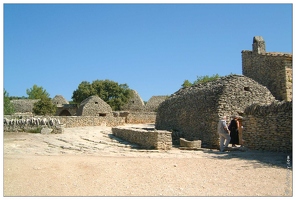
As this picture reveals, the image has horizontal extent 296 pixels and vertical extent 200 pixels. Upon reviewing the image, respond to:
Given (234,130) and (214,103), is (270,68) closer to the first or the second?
(214,103)

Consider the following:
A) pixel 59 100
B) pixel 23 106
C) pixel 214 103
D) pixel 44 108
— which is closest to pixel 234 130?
pixel 214 103

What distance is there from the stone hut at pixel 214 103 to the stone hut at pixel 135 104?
32340 millimetres

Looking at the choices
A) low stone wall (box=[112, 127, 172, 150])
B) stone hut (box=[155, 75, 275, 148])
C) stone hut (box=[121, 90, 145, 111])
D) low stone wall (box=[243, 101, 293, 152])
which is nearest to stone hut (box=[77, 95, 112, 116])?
stone hut (box=[121, 90, 145, 111])

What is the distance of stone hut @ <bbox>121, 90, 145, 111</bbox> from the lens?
1961 inches

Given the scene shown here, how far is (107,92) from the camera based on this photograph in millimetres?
48750

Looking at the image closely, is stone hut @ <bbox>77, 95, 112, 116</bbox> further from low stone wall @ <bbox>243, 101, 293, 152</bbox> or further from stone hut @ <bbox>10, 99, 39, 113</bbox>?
low stone wall @ <bbox>243, 101, 293, 152</bbox>

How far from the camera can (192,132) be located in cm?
1567

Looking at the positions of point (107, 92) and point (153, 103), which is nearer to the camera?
point (153, 103)

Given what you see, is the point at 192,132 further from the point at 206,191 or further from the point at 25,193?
the point at 25,193

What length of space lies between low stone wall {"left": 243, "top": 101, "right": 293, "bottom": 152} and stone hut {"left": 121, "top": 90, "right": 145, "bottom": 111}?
38.0 metres

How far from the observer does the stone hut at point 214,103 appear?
556 inches

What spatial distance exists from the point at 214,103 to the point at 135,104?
36592 millimetres

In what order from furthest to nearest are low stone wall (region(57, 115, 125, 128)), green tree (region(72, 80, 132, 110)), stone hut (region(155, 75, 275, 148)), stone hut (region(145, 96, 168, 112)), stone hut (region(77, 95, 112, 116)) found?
green tree (region(72, 80, 132, 110)), stone hut (region(145, 96, 168, 112)), stone hut (region(77, 95, 112, 116)), low stone wall (region(57, 115, 125, 128)), stone hut (region(155, 75, 275, 148))

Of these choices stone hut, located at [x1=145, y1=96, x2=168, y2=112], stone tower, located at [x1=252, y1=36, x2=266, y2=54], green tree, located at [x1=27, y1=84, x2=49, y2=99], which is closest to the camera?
stone tower, located at [x1=252, y1=36, x2=266, y2=54]
